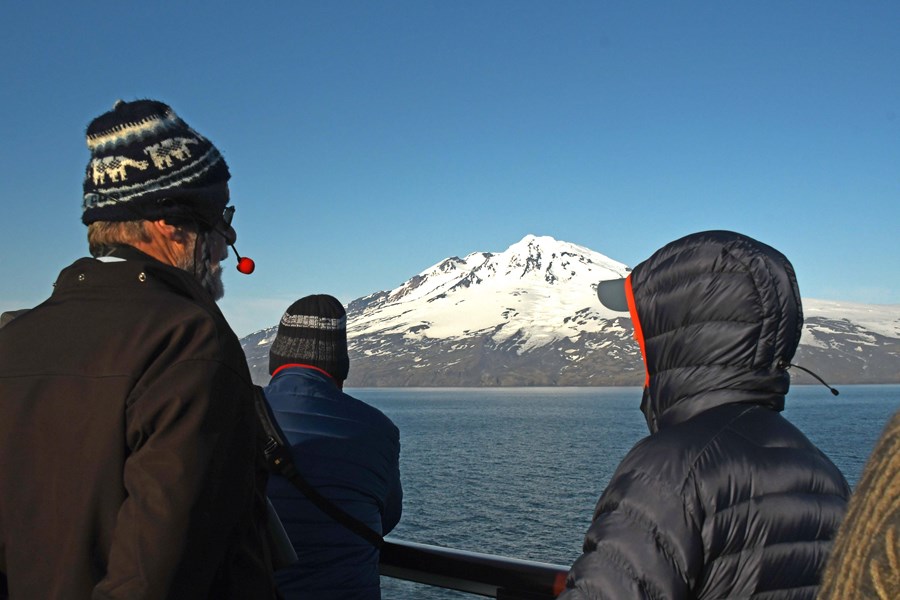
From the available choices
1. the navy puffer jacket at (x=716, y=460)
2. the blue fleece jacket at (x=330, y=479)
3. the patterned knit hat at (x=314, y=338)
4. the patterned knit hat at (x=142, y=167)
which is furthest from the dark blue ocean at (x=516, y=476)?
the patterned knit hat at (x=142, y=167)

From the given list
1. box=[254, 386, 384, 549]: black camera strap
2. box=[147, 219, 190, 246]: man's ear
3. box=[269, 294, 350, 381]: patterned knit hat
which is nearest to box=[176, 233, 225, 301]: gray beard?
box=[147, 219, 190, 246]: man's ear

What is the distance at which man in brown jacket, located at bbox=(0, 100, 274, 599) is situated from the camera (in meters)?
1.83

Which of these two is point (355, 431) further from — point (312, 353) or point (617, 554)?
point (617, 554)

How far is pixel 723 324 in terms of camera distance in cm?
217

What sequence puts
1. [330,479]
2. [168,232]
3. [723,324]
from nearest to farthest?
[723,324] → [168,232] → [330,479]

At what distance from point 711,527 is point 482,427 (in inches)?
3800

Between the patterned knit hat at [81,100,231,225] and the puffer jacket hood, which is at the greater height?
the patterned knit hat at [81,100,231,225]

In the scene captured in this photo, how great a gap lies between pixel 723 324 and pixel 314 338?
211 centimetres

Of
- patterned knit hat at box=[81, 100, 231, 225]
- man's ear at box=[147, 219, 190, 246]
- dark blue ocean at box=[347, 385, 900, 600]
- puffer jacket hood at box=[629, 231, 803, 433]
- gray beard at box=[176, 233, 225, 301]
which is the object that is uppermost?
patterned knit hat at box=[81, 100, 231, 225]

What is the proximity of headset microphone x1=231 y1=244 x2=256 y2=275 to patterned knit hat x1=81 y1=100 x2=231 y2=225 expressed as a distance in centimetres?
24

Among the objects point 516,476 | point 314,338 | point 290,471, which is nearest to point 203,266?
point 290,471

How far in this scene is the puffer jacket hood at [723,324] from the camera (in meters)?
2.15

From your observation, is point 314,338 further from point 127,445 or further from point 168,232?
point 127,445

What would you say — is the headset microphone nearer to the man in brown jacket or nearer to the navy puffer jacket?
the man in brown jacket
